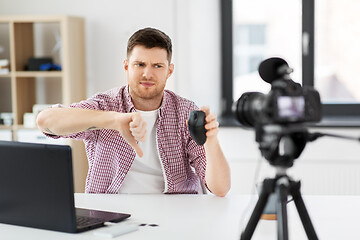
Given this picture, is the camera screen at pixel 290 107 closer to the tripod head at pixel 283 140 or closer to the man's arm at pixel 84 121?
the tripod head at pixel 283 140

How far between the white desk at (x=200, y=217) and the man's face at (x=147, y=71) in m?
0.43

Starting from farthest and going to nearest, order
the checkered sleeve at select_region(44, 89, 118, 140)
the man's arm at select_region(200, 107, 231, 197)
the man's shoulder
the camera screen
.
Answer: the man's shoulder, the checkered sleeve at select_region(44, 89, 118, 140), the man's arm at select_region(200, 107, 231, 197), the camera screen

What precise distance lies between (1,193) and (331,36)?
9.38ft

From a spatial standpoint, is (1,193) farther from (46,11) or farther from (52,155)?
(46,11)

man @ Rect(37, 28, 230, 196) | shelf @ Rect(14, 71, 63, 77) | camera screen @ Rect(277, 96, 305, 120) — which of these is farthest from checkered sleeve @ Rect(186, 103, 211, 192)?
shelf @ Rect(14, 71, 63, 77)

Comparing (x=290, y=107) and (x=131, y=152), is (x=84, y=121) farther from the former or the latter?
(x=290, y=107)

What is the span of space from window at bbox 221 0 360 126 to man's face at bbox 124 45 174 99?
Answer: 185cm

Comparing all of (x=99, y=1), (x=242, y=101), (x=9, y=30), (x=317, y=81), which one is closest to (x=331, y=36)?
(x=317, y=81)

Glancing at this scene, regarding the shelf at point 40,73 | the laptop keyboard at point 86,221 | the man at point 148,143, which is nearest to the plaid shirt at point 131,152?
the man at point 148,143

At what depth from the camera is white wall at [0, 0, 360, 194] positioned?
351 centimetres

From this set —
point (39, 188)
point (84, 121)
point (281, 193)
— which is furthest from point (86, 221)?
point (281, 193)

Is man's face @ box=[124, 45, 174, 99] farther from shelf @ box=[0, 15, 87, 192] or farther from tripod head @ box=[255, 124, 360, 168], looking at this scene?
shelf @ box=[0, 15, 87, 192]

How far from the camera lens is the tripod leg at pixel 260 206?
4.06 feet

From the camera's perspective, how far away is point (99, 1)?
12.3 ft
